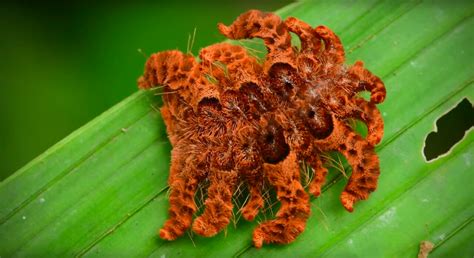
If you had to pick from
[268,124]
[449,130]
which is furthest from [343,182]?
[449,130]

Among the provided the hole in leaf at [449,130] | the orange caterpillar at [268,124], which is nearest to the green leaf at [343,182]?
the hole in leaf at [449,130]

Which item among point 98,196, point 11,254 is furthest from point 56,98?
point 11,254

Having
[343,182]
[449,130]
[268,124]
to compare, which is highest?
[268,124]

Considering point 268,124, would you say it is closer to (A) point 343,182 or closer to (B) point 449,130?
(A) point 343,182

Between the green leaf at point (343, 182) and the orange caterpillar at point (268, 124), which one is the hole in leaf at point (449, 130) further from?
the orange caterpillar at point (268, 124)

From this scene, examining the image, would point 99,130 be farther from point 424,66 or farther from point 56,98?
point 424,66

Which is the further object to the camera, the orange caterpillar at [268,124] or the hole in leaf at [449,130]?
the hole in leaf at [449,130]
